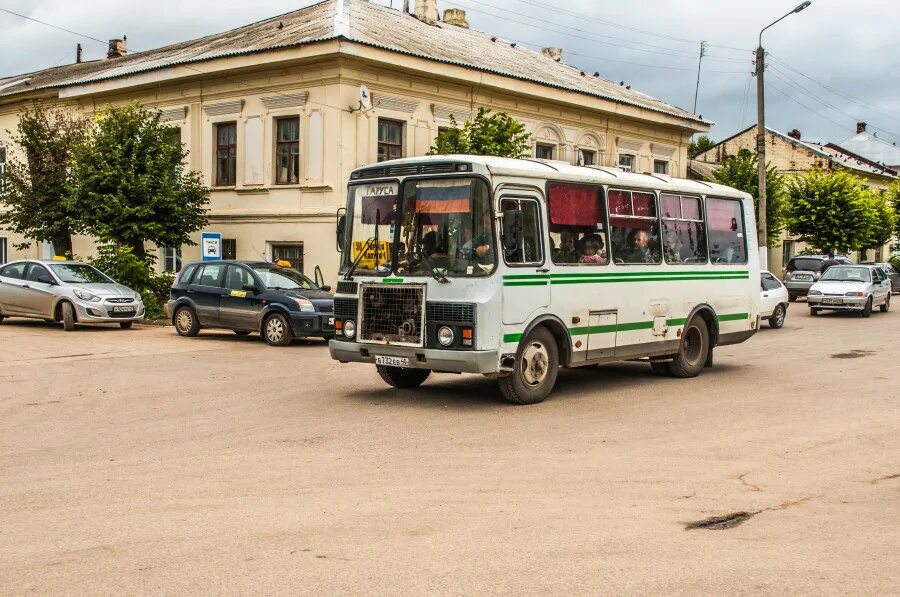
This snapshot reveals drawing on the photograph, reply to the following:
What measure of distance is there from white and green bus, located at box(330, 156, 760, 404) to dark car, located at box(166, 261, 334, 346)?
6566 mm

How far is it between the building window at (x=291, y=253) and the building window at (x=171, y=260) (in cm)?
424

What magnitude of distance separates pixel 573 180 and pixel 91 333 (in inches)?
530

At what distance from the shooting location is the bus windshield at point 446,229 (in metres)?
11.1

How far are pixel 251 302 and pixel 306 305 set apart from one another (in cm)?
127

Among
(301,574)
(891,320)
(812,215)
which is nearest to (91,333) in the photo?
(301,574)

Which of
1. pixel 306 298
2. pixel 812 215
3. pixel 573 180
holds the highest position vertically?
pixel 812 215

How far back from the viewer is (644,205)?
538 inches

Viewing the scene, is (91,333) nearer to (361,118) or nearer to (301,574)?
(361,118)

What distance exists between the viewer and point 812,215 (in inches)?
1953

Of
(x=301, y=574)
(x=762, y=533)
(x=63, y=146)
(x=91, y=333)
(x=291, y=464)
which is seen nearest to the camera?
(x=301, y=574)

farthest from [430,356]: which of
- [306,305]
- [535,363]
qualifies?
[306,305]

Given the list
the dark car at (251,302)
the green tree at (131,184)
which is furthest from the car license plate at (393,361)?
the green tree at (131,184)

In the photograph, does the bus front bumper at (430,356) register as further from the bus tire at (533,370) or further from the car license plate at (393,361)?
the bus tire at (533,370)

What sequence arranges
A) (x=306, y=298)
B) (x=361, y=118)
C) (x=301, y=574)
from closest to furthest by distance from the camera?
(x=301, y=574) → (x=306, y=298) → (x=361, y=118)
